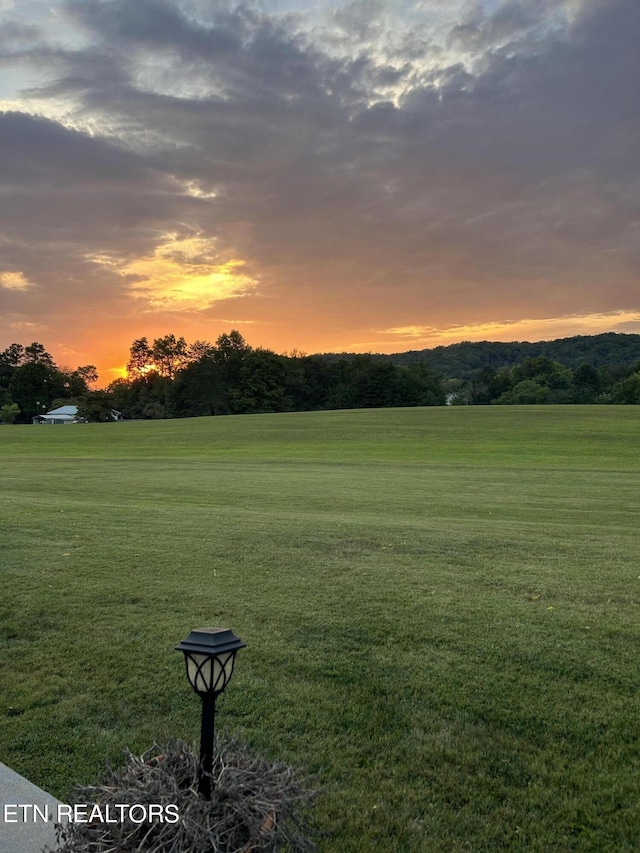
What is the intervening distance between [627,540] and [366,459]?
18.5 metres

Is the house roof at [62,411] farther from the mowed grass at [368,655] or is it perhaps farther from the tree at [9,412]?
the mowed grass at [368,655]

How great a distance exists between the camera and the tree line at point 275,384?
3233 inches

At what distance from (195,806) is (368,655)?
8.56ft

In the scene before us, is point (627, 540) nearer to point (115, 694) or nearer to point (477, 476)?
point (115, 694)

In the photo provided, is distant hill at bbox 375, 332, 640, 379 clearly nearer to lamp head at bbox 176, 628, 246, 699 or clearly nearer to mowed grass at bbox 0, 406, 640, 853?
mowed grass at bbox 0, 406, 640, 853

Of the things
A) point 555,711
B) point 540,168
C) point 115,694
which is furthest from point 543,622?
point 540,168

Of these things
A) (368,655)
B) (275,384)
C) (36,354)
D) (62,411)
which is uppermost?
(36,354)

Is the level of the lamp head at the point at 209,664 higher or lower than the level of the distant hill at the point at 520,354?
lower

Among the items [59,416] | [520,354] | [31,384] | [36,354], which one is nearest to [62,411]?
[59,416]

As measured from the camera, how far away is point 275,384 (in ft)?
282

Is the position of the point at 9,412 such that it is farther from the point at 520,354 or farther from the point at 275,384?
the point at 520,354

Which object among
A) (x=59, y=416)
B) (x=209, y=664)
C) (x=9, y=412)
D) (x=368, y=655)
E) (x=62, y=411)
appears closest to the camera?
(x=209, y=664)

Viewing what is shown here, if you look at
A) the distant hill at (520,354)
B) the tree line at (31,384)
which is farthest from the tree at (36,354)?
the distant hill at (520,354)

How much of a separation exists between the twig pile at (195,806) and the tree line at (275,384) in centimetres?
7754
